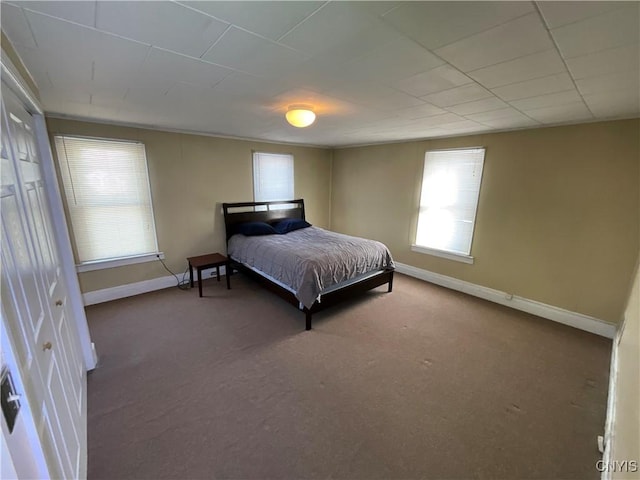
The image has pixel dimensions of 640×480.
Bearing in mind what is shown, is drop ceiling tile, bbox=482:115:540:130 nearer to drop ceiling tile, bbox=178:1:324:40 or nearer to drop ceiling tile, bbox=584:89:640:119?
drop ceiling tile, bbox=584:89:640:119

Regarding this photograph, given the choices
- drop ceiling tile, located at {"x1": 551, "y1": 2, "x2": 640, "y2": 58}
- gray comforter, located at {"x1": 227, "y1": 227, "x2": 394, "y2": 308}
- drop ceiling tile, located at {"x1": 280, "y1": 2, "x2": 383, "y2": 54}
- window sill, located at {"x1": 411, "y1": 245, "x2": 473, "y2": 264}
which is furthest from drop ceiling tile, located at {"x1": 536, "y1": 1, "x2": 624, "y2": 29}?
window sill, located at {"x1": 411, "y1": 245, "x2": 473, "y2": 264}

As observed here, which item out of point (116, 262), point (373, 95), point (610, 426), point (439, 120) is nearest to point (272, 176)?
point (116, 262)

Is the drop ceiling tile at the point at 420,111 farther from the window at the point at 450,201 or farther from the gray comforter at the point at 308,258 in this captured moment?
the gray comforter at the point at 308,258

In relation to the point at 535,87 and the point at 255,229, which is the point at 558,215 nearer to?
the point at 535,87

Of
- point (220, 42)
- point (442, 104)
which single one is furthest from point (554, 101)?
point (220, 42)

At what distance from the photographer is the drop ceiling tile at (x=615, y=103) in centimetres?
192

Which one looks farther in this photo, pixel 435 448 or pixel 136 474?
pixel 435 448

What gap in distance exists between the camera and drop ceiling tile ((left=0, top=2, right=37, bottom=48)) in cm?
104

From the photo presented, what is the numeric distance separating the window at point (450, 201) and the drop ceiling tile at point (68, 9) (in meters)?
3.98

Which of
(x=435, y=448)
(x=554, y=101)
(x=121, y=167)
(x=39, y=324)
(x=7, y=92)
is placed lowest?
(x=435, y=448)

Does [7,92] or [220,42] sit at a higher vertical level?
[220,42]

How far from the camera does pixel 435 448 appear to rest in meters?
1.64

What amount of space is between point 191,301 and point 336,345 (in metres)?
2.06

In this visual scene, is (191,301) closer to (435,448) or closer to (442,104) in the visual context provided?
(435,448)
